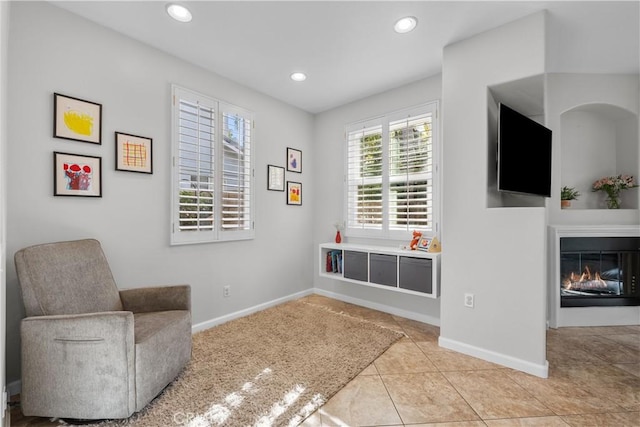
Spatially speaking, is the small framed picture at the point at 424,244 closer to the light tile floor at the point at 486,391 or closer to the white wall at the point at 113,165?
the light tile floor at the point at 486,391

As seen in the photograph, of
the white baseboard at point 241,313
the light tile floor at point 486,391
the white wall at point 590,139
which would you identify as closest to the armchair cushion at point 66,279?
the white baseboard at point 241,313

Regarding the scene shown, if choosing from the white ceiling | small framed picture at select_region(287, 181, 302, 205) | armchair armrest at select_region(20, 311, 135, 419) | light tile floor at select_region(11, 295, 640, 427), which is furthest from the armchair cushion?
small framed picture at select_region(287, 181, 302, 205)

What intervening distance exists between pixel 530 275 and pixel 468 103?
1.47 meters

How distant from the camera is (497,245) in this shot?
7.71 feet

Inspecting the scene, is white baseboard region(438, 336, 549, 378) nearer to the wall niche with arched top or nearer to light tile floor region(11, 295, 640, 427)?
light tile floor region(11, 295, 640, 427)

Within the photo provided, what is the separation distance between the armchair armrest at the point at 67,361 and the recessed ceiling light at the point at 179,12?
2143mm

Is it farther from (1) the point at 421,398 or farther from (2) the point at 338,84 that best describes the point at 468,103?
(1) the point at 421,398

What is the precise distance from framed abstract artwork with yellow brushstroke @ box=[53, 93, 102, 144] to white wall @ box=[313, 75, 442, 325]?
266 centimetres

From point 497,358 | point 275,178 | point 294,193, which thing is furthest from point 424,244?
point 275,178

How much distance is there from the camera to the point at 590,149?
3449 millimetres

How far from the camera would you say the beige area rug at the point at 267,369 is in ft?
5.69

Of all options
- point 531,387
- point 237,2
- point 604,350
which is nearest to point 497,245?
point 531,387

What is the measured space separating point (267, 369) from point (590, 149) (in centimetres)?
426

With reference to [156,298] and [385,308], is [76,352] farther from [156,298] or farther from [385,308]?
[385,308]
